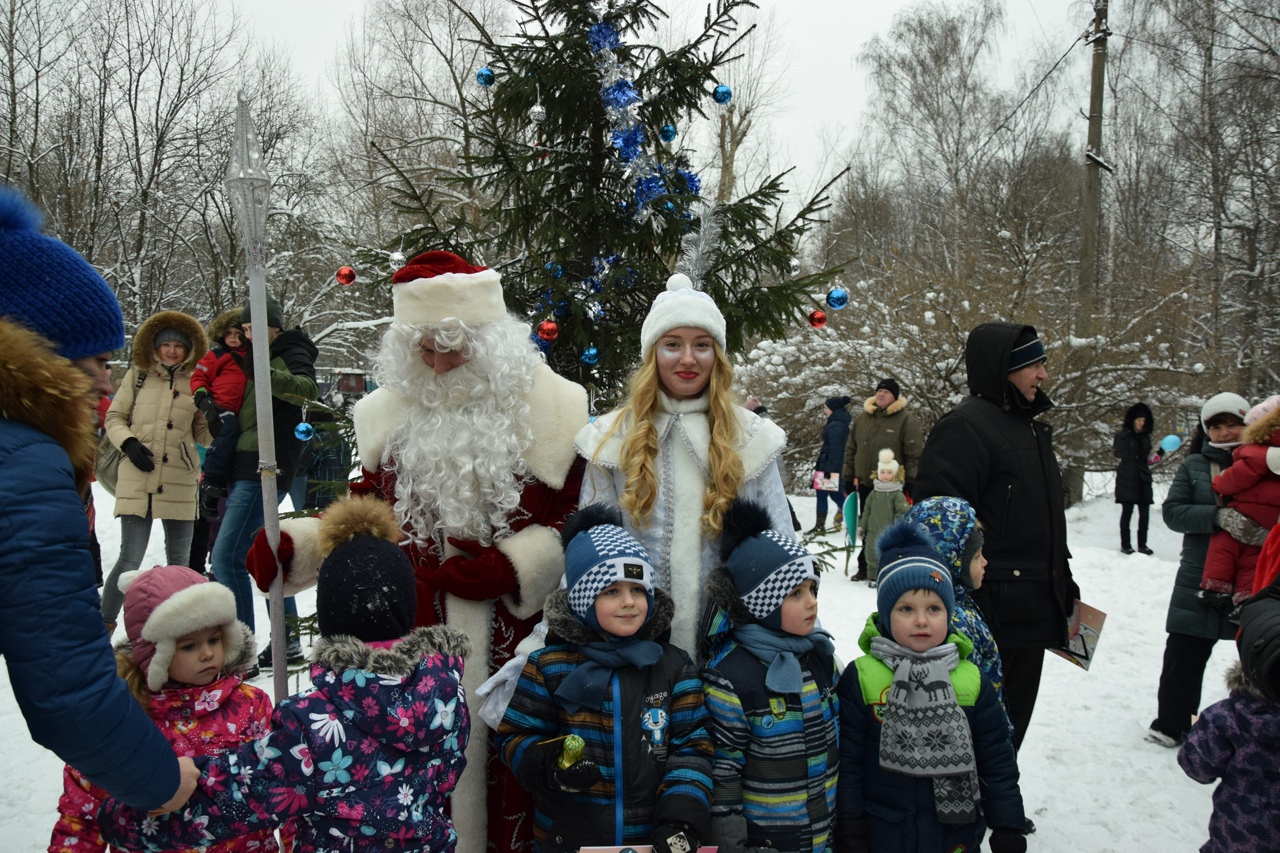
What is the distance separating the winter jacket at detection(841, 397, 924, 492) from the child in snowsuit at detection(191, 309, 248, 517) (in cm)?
618

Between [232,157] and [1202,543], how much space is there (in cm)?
523

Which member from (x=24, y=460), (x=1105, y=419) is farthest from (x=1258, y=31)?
(x=24, y=460)

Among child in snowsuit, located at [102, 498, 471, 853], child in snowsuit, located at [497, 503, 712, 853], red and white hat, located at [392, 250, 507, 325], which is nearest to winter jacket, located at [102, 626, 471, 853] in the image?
child in snowsuit, located at [102, 498, 471, 853]

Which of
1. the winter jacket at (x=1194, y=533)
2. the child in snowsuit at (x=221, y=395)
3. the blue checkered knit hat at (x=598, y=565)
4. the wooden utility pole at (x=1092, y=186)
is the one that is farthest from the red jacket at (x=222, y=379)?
the wooden utility pole at (x=1092, y=186)

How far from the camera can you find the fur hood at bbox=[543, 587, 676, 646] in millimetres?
2416

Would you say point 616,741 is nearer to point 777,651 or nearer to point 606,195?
point 777,651

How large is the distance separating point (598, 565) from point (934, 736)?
1177mm

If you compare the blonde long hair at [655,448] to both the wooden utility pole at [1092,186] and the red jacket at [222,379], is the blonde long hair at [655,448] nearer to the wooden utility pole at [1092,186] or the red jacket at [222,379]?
the red jacket at [222,379]

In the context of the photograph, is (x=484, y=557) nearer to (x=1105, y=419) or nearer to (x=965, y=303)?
(x=965, y=303)

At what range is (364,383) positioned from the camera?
41.5 ft

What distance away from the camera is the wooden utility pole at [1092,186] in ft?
38.1

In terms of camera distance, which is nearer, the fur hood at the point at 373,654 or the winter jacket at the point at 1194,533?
the fur hood at the point at 373,654

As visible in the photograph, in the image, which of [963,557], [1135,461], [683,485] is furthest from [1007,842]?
[1135,461]

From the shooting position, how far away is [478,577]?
8.60ft
